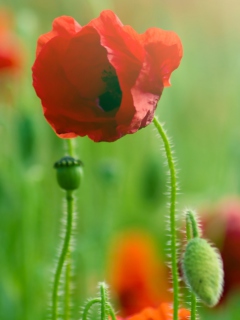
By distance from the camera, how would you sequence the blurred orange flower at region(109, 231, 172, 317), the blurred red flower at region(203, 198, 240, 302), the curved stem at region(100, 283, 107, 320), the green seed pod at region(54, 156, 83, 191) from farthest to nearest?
the blurred orange flower at region(109, 231, 172, 317) < the blurred red flower at region(203, 198, 240, 302) < the green seed pod at region(54, 156, 83, 191) < the curved stem at region(100, 283, 107, 320)

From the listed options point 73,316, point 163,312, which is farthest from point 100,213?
point 163,312

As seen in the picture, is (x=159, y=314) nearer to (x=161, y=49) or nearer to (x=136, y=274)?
(x=161, y=49)

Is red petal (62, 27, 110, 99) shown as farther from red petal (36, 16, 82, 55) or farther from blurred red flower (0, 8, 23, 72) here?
blurred red flower (0, 8, 23, 72)

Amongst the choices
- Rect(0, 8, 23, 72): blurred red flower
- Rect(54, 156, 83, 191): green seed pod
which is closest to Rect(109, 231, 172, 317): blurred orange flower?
Rect(0, 8, 23, 72): blurred red flower

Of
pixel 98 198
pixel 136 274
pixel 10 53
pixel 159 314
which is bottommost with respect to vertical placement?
pixel 159 314

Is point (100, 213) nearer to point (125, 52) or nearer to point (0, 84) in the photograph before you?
point (0, 84)

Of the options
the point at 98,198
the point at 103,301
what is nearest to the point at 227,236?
the point at 103,301
